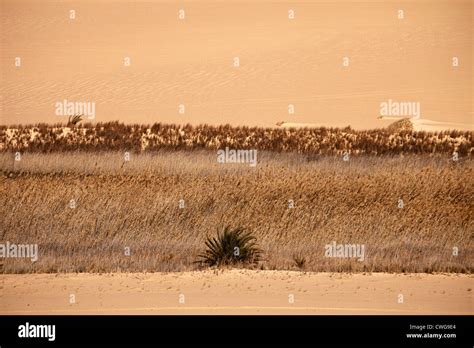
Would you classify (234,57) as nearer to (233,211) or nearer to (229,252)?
(233,211)

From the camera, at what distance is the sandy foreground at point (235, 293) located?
1467 cm

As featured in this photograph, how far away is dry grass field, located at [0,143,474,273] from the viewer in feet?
63.9

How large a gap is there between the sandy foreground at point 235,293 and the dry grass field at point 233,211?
6.04 feet

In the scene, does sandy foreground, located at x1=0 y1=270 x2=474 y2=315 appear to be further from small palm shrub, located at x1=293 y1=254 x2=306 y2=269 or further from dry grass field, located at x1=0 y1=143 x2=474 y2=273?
dry grass field, located at x1=0 y1=143 x2=474 y2=273

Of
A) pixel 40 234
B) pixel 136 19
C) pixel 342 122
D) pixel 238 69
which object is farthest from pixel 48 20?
pixel 40 234

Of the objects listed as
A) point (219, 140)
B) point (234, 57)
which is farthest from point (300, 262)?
point (234, 57)

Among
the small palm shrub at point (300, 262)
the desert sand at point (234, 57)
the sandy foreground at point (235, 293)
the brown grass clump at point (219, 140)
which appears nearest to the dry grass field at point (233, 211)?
the small palm shrub at point (300, 262)

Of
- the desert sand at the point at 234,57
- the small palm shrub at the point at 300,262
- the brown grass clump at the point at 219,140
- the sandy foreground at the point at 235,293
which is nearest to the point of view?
the sandy foreground at the point at 235,293

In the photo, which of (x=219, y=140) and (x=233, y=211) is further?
(x=219, y=140)

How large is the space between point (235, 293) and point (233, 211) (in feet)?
25.9

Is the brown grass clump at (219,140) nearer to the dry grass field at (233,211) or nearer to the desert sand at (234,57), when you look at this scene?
the dry grass field at (233,211)

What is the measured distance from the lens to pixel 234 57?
63.8m

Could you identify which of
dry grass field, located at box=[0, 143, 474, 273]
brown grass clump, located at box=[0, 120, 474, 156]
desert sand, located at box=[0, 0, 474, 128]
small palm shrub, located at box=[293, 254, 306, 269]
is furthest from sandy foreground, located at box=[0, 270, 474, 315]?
desert sand, located at box=[0, 0, 474, 128]

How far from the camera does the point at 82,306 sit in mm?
14703
